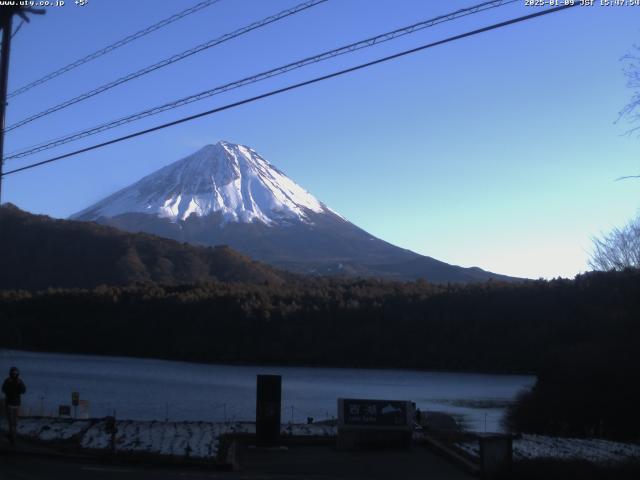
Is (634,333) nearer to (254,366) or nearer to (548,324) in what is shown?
(548,324)

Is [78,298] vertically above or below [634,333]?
above

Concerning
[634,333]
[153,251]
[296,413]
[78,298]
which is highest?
[153,251]

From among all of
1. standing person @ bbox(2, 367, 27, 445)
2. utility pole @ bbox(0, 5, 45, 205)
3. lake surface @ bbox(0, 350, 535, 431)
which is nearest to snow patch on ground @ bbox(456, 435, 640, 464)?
standing person @ bbox(2, 367, 27, 445)

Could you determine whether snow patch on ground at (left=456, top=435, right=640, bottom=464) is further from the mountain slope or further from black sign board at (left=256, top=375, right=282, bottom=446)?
the mountain slope

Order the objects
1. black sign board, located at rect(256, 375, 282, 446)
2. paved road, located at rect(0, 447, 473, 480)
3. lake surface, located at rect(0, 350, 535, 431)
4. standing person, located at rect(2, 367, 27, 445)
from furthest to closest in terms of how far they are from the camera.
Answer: lake surface, located at rect(0, 350, 535, 431) < black sign board, located at rect(256, 375, 282, 446) < standing person, located at rect(2, 367, 27, 445) < paved road, located at rect(0, 447, 473, 480)

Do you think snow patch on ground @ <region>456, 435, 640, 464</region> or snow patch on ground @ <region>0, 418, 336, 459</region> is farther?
snow patch on ground @ <region>456, 435, 640, 464</region>

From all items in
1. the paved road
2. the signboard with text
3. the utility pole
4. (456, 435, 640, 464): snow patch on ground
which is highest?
the utility pole

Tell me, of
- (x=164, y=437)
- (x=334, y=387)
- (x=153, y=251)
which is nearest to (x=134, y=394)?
(x=334, y=387)

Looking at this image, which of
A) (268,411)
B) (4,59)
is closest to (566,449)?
(268,411)
